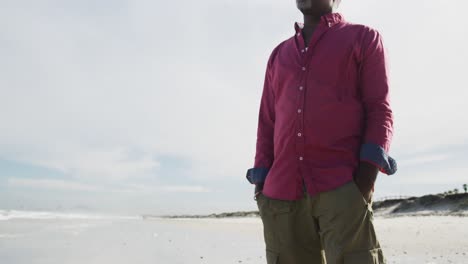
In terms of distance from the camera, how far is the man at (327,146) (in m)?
2.27

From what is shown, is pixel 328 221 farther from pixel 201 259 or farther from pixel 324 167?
pixel 201 259

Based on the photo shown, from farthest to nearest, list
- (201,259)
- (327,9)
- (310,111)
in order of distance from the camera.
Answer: (201,259), (327,9), (310,111)

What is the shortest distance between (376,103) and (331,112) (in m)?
0.24

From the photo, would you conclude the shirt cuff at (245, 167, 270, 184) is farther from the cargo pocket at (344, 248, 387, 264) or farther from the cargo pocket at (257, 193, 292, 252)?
the cargo pocket at (344, 248, 387, 264)

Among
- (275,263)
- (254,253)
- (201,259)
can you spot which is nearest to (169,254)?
(201,259)

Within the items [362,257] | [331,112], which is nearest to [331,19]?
[331,112]

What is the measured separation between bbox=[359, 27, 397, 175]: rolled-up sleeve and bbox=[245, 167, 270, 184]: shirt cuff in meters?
0.69

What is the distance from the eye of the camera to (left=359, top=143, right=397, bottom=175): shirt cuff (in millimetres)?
2238

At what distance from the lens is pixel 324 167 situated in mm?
2396

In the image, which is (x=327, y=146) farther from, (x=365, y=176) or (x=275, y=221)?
(x=275, y=221)

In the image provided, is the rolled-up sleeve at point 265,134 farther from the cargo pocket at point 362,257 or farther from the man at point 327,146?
the cargo pocket at point 362,257

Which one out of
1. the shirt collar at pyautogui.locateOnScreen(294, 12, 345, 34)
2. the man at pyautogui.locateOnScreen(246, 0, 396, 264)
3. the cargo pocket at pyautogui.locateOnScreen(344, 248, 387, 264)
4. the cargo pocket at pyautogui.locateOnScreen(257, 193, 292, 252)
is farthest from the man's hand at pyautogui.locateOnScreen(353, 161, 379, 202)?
the shirt collar at pyautogui.locateOnScreen(294, 12, 345, 34)

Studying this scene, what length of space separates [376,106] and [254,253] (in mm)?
6149

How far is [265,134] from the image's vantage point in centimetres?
300
